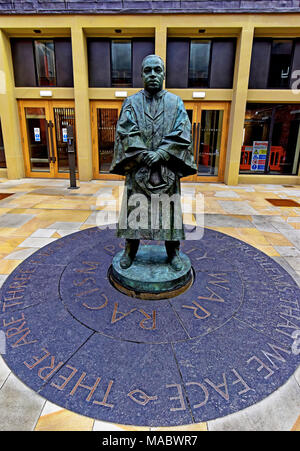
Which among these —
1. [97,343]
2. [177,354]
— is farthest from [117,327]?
[177,354]

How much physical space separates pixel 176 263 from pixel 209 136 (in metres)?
7.91

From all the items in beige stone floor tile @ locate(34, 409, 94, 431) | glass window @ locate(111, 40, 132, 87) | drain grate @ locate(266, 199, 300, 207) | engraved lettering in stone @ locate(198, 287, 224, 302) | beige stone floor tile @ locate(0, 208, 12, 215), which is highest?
glass window @ locate(111, 40, 132, 87)

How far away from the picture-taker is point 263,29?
8.70m

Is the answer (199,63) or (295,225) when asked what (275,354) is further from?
(199,63)

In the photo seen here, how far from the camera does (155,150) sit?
9.42 ft

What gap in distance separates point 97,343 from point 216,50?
1002cm

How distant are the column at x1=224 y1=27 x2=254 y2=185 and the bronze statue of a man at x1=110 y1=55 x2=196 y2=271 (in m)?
7.13

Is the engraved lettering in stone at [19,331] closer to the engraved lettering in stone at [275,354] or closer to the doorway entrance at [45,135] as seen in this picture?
the engraved lettering in stone at [275,354]

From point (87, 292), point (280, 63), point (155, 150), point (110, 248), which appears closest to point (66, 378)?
point (87, 292)

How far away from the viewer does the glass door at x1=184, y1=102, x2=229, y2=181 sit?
9.70 metres

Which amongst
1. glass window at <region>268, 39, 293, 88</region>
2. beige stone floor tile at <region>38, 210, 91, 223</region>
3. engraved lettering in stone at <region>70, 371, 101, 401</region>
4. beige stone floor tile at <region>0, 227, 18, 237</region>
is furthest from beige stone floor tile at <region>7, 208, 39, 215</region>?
glass window at <region>268, 39, 293, 88</region>

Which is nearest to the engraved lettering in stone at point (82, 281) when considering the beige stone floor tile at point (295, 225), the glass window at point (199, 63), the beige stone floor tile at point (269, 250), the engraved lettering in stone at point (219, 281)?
the engraved lettering in stone at point (219, 281)

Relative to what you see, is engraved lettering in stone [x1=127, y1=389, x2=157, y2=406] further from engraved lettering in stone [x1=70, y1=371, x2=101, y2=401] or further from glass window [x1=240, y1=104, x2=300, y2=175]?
glass window [x1=240, y1=104, x2=300, y2=175]

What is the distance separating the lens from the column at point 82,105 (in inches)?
350
